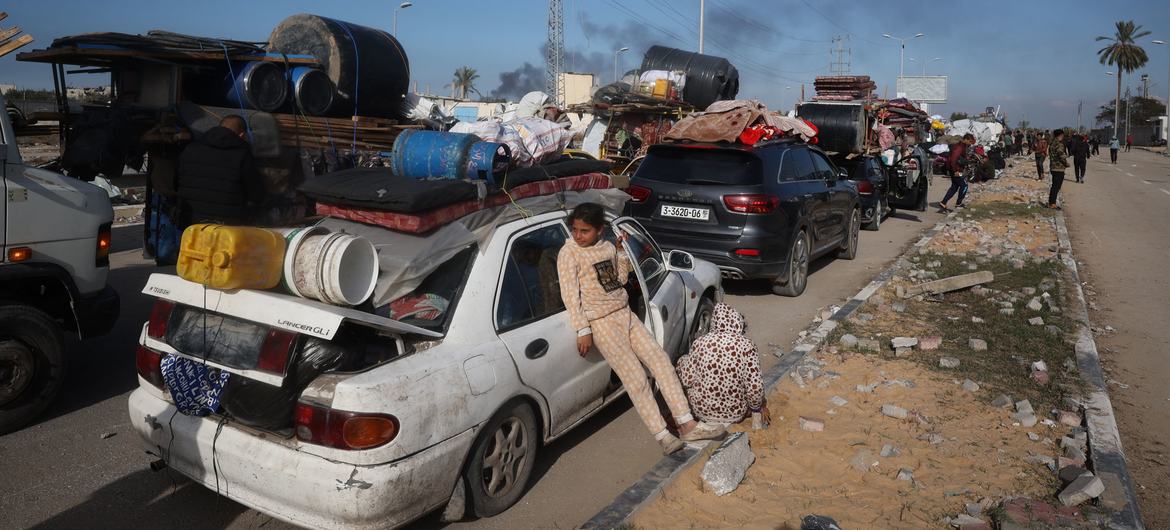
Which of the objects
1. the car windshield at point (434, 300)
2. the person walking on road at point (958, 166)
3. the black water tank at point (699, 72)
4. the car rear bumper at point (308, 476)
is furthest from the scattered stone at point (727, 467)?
the person walking on road at point (958, 166)

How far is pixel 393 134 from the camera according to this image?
29.3ft

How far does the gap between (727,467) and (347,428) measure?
79.1 inches

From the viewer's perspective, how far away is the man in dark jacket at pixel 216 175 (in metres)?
6.85

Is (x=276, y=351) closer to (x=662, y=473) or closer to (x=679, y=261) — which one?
(x=662, y=473)

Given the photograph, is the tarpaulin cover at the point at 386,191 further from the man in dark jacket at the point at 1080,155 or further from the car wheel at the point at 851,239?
the man in dark jacket at the point at 1080,155

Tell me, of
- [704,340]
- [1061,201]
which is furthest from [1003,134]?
[704,340]

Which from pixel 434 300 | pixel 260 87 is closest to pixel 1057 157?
pixel 260 87

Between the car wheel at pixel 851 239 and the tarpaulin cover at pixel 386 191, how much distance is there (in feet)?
28.2

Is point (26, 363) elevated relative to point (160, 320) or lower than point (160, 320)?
lower

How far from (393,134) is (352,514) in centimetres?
640

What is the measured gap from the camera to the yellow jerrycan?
3318mm

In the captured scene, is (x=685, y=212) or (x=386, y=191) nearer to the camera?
(x=386, y=191)

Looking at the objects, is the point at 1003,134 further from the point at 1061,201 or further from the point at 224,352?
the point at 224,352

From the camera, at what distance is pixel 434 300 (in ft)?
12.2
